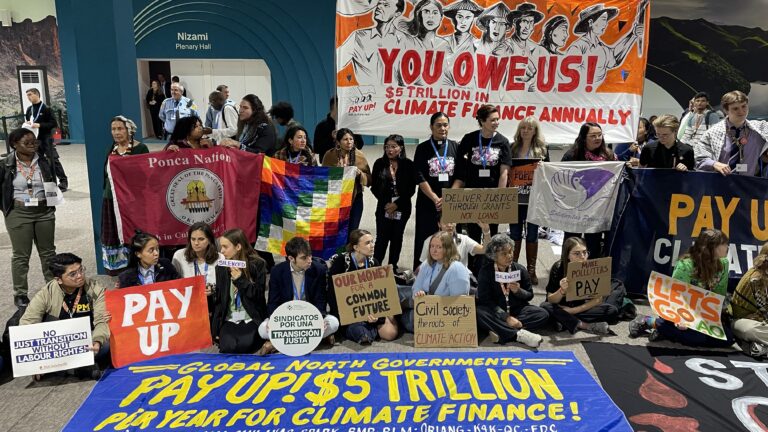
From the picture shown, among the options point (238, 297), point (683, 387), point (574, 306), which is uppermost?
point (238, 297)

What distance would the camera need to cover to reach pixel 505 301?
17.3 feet

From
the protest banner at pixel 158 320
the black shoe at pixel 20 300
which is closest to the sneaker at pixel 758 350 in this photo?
the protest banner at pixel 158 320

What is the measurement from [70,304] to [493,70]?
4.76 meters

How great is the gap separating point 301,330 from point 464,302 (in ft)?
4.36

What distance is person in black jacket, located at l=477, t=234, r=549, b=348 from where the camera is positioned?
16.8 ft

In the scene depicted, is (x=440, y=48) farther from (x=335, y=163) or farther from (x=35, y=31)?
(x=35, y=31)

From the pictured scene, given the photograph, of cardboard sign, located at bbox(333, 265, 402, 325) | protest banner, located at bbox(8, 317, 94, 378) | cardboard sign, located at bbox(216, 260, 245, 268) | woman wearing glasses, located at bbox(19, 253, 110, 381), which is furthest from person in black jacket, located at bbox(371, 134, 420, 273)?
protest banner, located at bbox(8, 317, 94, 378)

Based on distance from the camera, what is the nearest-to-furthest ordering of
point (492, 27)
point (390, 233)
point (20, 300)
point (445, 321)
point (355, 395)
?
point (355, 395)
point (445, 321)
point (20, 300)
point (390, 233)
point (492, 27)

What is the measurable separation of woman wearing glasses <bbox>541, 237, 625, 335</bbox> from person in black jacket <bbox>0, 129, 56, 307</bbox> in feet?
15.2

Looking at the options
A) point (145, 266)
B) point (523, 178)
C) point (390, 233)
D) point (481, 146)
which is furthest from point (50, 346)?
point (523, 178)

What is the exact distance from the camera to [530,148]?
6.59m

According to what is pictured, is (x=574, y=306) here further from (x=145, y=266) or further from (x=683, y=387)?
(x=145, y=266)

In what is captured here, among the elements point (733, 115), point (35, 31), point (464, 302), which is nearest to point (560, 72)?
point (733, 115)

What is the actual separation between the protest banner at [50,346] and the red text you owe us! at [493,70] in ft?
13.1
